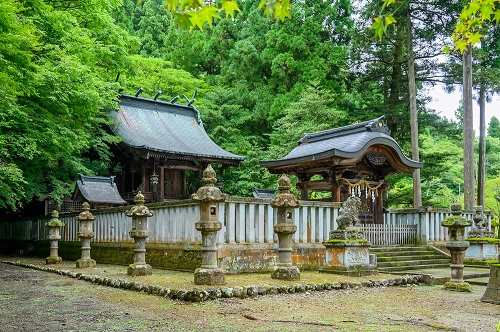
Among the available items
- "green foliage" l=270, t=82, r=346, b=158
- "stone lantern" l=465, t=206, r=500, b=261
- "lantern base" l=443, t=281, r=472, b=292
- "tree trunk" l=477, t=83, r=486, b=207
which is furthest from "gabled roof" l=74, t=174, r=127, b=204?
"tree trunk" l=477, t=83, r=486, b=207

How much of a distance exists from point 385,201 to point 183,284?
1836 cm

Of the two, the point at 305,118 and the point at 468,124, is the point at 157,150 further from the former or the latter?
the point at 468,124

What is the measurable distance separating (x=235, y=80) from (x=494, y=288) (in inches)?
1039

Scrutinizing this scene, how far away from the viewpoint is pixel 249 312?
263 inches

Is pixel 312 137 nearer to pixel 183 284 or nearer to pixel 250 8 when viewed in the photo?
pixel 183 284

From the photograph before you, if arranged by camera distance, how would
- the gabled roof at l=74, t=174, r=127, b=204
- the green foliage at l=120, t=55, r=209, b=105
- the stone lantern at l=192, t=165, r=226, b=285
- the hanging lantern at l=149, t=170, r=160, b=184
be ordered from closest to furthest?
1. the stone lantern at l=192, t=165, r=226, b=285
2. the gabled roof at l=74, t=174, r=127, b=204
3. the hanging lantern at l=149, t=170, r=160, b=184
4. the green foliage at l=120, t=55, r=209, b=105

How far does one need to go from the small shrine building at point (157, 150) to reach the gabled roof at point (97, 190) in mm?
3673

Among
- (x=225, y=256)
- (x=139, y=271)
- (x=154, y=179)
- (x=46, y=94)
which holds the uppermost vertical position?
(x=46, y=94)

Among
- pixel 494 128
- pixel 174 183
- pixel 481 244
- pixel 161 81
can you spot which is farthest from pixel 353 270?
pixel 494 128

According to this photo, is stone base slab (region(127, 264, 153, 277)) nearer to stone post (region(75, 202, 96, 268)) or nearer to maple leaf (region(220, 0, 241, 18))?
stone post (region(75, 202, 96, 268))

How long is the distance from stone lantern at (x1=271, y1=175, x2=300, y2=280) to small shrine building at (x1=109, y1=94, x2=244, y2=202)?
1195 centimetres

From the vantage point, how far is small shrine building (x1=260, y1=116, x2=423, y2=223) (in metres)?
15.2

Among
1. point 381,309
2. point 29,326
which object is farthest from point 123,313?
point 381,309

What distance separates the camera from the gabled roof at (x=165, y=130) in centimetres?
2181
